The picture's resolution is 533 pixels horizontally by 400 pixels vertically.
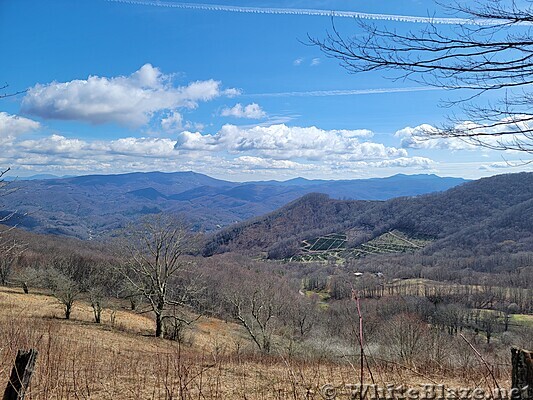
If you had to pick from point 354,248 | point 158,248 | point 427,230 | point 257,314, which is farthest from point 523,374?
point 427,230

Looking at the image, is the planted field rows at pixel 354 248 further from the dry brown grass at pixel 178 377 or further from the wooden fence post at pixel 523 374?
the wooden fence post at pixel 523 374

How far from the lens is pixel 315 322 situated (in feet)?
168

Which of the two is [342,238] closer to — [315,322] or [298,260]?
[298,260]

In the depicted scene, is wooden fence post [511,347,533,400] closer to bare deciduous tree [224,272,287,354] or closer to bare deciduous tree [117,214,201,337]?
bare deciduous tree [224,272,287,354]

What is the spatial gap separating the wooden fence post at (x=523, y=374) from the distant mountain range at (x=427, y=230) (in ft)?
448

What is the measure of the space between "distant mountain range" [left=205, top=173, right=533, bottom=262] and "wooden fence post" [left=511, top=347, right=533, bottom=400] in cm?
13646

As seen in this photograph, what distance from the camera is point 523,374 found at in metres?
2.09

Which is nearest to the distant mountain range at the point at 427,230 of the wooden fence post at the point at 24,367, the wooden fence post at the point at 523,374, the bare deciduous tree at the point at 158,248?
the bare deciduous tree at the point at 158,248

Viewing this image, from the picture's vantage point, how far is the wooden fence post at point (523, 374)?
6.79 ft

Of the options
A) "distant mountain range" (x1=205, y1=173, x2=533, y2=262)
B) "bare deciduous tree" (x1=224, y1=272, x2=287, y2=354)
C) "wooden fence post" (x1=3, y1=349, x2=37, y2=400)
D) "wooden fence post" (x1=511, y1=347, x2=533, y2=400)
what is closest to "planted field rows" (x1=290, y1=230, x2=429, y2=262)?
"distant mountain range" (x1=205, y1=173, x2=533, y2=262)

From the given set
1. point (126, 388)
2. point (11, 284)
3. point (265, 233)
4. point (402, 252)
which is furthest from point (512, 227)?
point (126, 388)

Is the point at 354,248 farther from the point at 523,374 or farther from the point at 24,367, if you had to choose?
the point at 523,374

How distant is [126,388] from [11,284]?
53.0 metres

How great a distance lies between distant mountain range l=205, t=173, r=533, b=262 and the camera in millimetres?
133375
